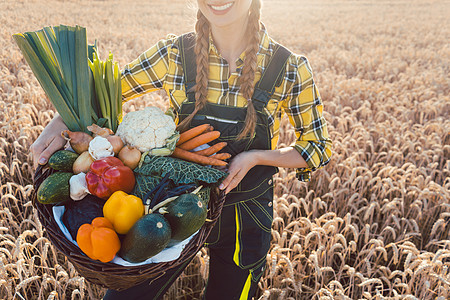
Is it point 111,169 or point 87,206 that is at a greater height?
point 111,169

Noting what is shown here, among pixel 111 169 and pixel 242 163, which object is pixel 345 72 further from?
pixel 111 169

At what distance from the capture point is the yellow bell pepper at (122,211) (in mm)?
1222

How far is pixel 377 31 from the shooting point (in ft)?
44.1

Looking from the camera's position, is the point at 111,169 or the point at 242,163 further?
the point at 242,163

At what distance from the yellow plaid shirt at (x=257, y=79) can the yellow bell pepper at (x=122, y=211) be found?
2.37 ft

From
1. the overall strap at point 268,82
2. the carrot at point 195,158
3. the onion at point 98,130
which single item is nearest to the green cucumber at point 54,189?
the onion at point 98,130

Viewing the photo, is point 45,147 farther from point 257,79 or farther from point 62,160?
point 257,79

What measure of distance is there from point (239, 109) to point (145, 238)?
84 centimetres

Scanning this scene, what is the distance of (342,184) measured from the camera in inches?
133

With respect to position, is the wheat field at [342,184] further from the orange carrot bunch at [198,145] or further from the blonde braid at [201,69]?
the orange carrot bunch at [198,145]

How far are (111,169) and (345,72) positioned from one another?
22.9 feet

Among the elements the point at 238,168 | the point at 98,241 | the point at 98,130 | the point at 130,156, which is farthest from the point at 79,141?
the point at 238,168

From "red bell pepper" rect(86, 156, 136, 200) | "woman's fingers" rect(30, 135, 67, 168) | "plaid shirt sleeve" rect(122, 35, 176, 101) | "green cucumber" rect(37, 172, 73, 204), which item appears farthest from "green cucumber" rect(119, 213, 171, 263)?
"plaid shirt sleeve" rect(122, 35, 176, 101)

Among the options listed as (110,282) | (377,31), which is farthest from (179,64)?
(377,31)
